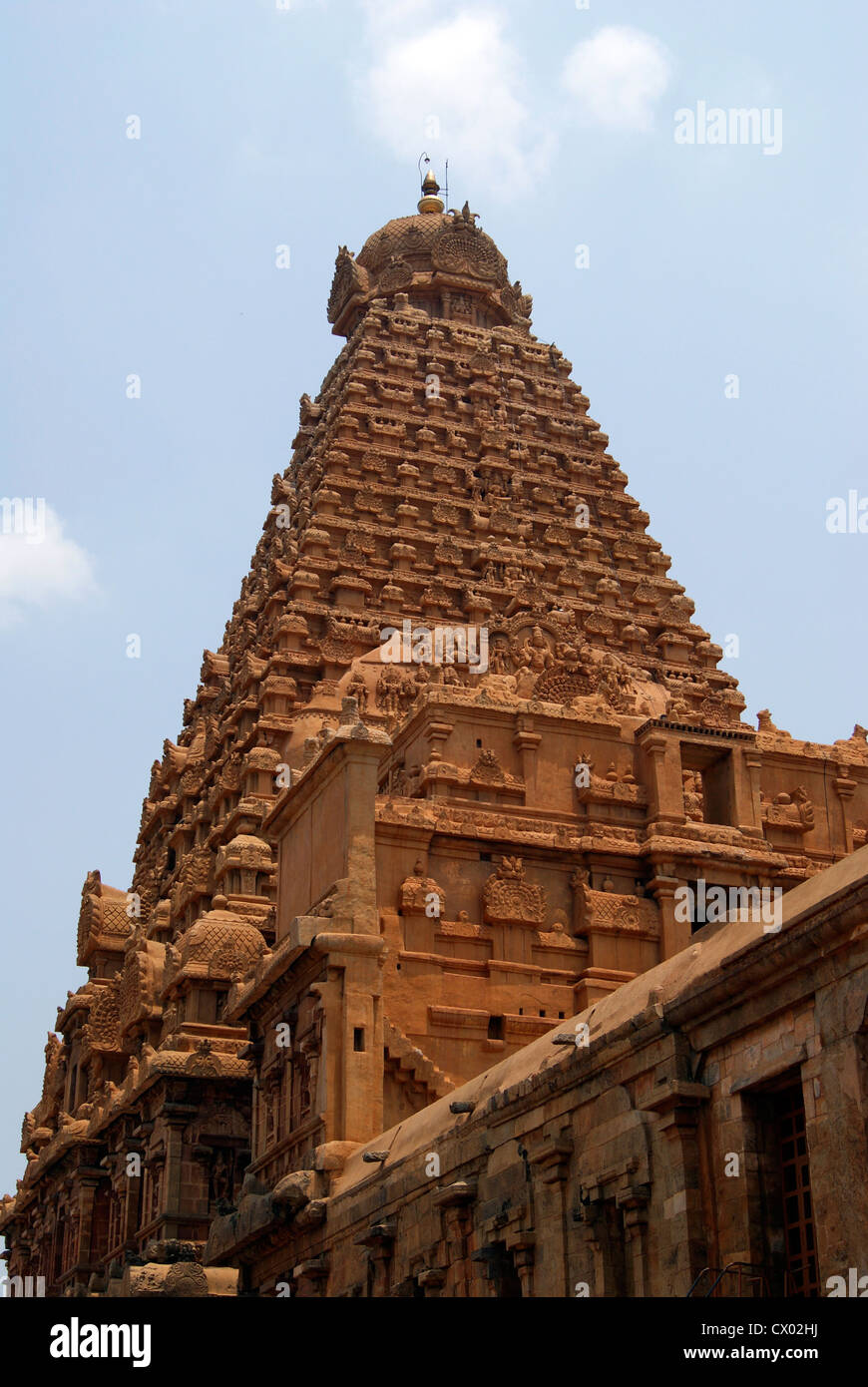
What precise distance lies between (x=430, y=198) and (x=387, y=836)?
4434 centimetres

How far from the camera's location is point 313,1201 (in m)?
26.5

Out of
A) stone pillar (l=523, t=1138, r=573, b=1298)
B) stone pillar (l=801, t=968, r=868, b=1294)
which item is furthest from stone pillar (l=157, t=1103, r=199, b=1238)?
stone pillar (l=801, t=968, r=868, b=1294)

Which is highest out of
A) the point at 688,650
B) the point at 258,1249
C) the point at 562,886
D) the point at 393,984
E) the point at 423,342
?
the point at 423,342

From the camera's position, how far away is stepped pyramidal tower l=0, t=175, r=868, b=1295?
1158 inches

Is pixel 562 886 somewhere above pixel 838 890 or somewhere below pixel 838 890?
above

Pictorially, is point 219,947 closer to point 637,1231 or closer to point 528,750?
point 528,750

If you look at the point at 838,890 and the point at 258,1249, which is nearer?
the point at 838,890

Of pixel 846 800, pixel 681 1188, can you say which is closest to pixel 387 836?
pixel 846 800

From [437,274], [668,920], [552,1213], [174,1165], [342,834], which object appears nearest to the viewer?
[552,1213]

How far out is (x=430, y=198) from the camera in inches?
2805

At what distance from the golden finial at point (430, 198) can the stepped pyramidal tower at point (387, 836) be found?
9873 mm

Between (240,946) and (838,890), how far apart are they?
24.2m
